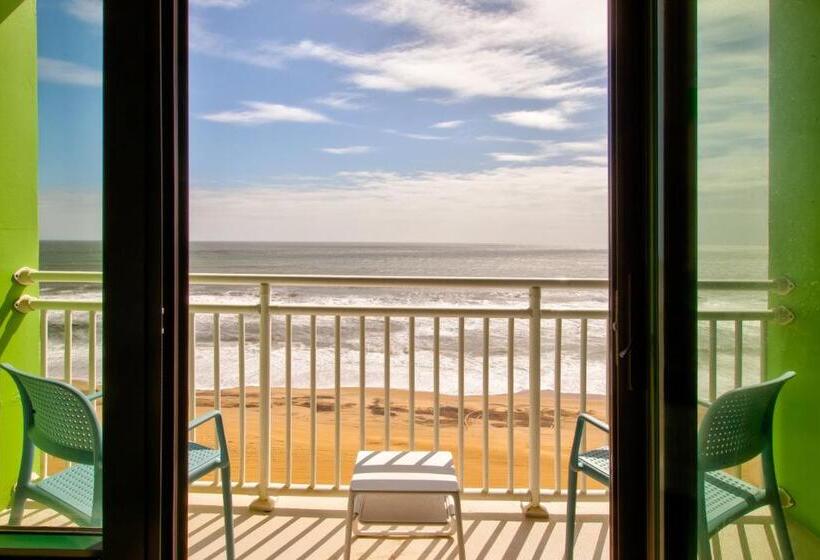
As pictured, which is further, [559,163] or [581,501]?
[559,163]

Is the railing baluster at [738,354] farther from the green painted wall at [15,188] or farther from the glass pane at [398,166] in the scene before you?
the glass pane at [398,166]

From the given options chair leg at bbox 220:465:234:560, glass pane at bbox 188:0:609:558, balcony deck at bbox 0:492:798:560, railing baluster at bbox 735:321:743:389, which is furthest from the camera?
glass pane at bbox 188:0:609:558

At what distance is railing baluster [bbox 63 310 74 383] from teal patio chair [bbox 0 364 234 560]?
32 millimetres

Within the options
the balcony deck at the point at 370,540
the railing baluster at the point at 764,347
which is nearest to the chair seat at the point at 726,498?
the railing baluster at the point at 764,347

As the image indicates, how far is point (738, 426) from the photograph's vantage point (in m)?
1.20

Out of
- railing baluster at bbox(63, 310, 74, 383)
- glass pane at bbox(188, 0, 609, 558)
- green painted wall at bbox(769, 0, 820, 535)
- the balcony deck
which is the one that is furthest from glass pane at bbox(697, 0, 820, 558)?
glass pane at bbox(188, 0, 609, 558)

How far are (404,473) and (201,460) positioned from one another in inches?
28.8

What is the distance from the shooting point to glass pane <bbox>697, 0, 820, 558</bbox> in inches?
38.1

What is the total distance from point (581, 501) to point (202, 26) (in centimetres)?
1280

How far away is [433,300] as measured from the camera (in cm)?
1230

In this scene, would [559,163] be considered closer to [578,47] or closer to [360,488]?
[578,47]

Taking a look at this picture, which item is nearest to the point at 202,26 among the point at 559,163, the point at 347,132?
the point at 347,132

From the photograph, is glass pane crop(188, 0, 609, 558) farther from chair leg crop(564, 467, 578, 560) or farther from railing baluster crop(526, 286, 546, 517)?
chair leg crop(564, 467, 578, 560)

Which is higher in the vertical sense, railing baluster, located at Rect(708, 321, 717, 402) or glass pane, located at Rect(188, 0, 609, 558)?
glass pane, located at Rect(188, 0, 609, 558)
